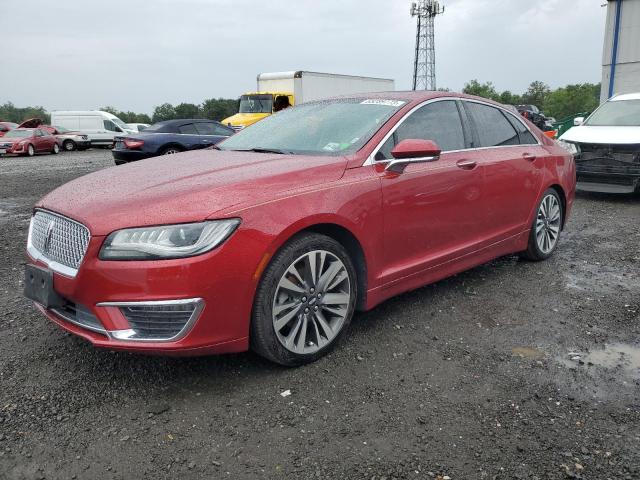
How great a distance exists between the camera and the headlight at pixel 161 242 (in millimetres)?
2643

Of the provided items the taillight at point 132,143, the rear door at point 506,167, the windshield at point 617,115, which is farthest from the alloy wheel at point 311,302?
the taillight at point 132,143

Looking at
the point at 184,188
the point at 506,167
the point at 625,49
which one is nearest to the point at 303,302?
the point at 184,188

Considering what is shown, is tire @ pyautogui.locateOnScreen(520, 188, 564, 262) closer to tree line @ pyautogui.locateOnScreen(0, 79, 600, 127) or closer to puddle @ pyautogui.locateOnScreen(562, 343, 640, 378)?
puddle @ pyautogui.locateOnScreen(562, 343, 640, 378)

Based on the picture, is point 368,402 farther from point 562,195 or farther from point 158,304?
point 562,195

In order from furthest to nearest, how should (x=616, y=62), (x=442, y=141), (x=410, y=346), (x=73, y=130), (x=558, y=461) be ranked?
(x=73, y=130) → (x=616, y=62) → (x=442, y=141) → (x=410, y=346) → (x=558, y=461)

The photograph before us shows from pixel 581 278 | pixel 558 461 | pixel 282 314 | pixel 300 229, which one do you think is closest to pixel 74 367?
pixel 282 314

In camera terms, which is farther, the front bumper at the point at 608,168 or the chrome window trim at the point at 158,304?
the front bumper at the point at 608,168

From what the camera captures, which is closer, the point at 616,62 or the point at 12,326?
the point at 12,326

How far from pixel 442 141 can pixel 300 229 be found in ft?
5.25

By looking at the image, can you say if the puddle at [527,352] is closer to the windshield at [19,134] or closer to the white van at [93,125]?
the windshield at [19,134]

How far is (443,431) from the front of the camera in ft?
8.41

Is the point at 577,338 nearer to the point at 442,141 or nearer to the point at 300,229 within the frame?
the point at 442,141

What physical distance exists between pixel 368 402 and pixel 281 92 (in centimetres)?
2212

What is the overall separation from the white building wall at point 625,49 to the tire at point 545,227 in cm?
1563
